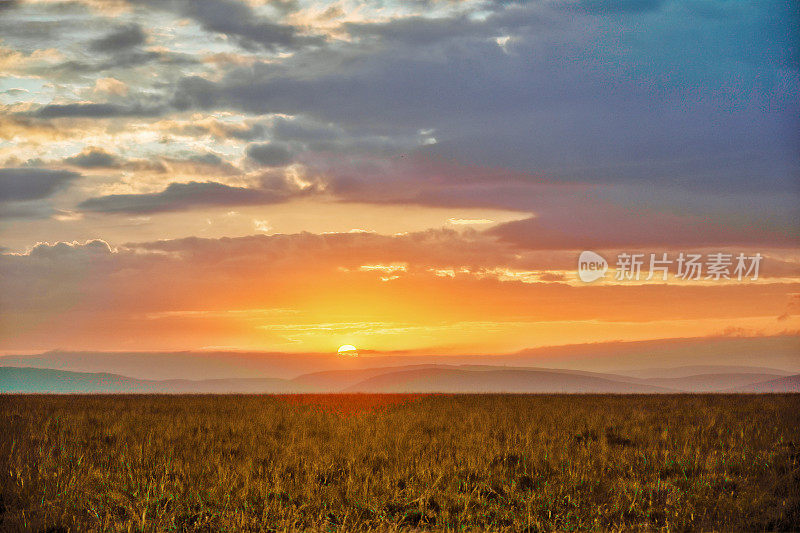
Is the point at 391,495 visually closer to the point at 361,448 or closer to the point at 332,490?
the point at 332,490

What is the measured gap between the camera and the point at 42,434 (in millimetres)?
18047

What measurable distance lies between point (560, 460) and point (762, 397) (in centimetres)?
2368

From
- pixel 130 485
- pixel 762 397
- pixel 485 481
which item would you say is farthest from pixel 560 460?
pixel 762 397

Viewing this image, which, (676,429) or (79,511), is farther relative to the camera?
(676,429)

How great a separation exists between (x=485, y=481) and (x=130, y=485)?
21.7 ft

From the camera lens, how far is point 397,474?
13.0 meters

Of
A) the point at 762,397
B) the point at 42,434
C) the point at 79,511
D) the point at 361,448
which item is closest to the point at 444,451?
the point at 361,448

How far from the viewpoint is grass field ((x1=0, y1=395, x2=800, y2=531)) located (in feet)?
36.2

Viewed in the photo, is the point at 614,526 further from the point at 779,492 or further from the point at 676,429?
the point at 676,429

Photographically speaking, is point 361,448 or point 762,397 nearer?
point 361,448

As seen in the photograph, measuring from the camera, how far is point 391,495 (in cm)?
1199

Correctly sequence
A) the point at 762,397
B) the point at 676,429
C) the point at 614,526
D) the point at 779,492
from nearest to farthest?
the point at 614,526
the point at 779,492
the point at 676,429
the point at 762,397

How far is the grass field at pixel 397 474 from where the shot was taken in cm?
1105

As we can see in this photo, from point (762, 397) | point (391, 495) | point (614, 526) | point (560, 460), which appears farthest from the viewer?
point (762, 397)
